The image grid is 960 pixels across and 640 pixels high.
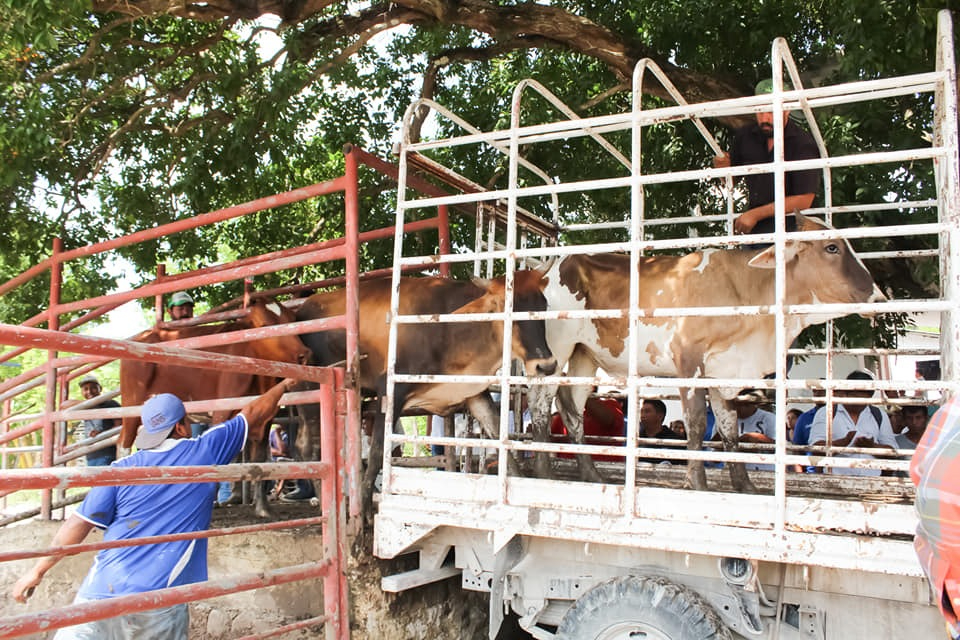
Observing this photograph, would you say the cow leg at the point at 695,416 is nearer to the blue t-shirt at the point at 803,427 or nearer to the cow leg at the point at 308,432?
the blue t-shirt at the point at 803,427

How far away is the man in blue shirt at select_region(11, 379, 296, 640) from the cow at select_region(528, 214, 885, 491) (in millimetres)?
2473

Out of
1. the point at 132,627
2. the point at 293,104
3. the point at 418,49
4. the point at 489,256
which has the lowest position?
the point at 132,627

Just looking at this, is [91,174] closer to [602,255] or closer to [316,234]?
[316,234]

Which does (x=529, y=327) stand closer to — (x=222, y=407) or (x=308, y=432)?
(x=222, y=407)

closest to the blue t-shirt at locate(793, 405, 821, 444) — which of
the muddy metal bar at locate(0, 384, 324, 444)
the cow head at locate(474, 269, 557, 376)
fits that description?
the cow head at locate(474, 269, 557, 376)

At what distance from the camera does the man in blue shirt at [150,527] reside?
12.3 ft

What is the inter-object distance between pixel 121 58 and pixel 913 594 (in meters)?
8.34

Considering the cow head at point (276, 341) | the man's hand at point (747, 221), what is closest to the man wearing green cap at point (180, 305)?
the cow head at point (276, 341)

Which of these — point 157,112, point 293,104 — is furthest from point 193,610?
point 157,112

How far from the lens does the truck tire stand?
12.6ft

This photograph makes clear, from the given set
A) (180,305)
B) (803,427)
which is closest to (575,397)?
(803,427)

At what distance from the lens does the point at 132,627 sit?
3.72m

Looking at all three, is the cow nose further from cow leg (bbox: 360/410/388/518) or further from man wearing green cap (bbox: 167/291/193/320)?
man wearing green cap (bbox: 167/291/193/320)

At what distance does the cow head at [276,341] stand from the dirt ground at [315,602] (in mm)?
1496
